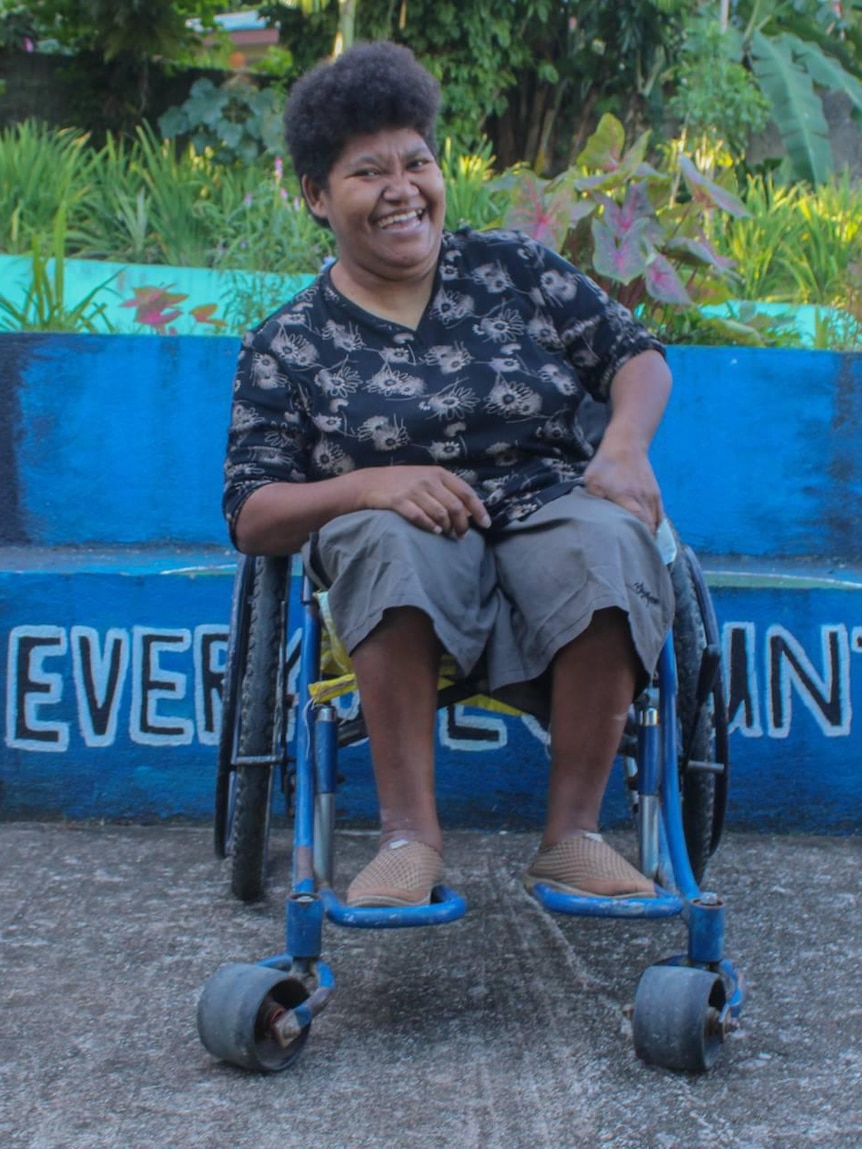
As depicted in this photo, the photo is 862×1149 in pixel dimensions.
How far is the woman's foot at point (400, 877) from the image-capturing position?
206 centimetres

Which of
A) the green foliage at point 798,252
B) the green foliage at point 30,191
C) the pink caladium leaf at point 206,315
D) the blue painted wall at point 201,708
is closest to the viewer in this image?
the blue painted wall at point 201,708

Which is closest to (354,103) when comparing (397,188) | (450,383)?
(397,188)

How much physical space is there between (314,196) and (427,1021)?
1.43 metres

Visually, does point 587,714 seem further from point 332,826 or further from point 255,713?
point 255,713

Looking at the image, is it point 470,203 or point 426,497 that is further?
point 470,203

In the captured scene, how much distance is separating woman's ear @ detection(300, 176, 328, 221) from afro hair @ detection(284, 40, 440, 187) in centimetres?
3

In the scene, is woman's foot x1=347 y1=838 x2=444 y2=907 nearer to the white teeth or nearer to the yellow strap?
the yellow strap

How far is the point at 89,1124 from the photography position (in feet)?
6.16

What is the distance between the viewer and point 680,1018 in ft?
6.30

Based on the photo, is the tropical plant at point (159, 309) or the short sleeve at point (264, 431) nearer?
the short sleeve at point (264, 431)

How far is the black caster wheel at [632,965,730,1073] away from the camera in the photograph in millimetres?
1916

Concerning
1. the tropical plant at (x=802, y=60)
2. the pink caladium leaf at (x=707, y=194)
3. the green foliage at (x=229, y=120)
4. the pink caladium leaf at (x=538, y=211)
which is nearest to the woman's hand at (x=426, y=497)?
the pink caladium leaf at (x=538, y=211)

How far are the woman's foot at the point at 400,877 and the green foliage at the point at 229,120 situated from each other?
533 centimetres

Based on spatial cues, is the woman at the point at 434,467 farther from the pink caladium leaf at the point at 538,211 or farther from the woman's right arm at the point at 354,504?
the pink caladium leaf at the point at 538,211
